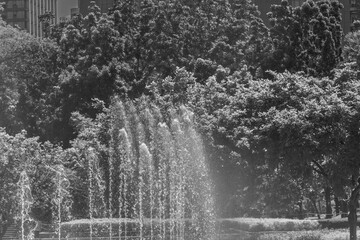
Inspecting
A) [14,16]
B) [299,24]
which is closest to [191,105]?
[299,24]

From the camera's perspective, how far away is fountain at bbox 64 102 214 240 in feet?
101

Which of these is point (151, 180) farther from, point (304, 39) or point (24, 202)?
point (304, 39)

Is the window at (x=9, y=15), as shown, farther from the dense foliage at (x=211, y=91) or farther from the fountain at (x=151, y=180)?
the fountain at (x=151, y=180)

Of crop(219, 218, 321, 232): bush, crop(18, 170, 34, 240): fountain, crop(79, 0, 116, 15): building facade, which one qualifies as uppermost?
crop(79, 0, 116, 15): building facade

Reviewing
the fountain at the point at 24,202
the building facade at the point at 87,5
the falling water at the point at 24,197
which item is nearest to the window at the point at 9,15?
the building facade at the point at 87,5

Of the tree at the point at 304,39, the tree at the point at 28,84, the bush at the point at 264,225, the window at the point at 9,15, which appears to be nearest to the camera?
the bush at the point at 264,225

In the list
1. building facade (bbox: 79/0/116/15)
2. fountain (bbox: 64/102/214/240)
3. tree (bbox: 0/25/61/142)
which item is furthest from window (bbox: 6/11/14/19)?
fountain (bbox: 64/102/214/240)

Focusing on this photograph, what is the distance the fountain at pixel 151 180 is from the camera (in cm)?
3083

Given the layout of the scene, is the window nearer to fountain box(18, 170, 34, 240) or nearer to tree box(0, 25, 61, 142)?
tree box(0, 25, 61, 142)

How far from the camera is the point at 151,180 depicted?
32.3 m

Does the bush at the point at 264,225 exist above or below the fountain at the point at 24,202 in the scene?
below

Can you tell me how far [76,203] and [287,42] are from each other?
47.1 ft

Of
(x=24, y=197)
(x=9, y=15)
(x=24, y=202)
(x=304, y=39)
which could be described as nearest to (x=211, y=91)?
(x=304, y=39)

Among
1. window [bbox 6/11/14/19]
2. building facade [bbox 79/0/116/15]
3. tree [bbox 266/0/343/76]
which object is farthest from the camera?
window [bbox 6/11/14/19]
